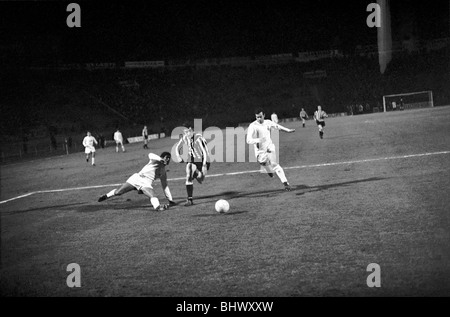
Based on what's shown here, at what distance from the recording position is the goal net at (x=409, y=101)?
2352 inches

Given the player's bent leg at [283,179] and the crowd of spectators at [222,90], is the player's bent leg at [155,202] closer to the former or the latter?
the player's bent leg at [283,179]

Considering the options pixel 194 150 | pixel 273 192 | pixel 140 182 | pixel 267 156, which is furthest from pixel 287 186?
pixel 140 182

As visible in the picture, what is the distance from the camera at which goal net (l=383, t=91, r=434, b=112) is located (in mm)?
59750

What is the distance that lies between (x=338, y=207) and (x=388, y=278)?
4.27 meters

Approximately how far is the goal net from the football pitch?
4856 cm

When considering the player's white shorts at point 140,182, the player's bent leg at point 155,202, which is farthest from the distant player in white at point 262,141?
the player's bent leg at point 155,202

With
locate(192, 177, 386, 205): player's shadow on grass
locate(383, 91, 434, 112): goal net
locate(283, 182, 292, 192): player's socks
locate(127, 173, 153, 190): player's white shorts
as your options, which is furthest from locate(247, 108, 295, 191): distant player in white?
locate(383, 91, 434, 112): goal net

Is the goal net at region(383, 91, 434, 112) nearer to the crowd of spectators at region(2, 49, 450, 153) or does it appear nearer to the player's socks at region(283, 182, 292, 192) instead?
the crowd of spectators at region(2, 49, 450, 153)

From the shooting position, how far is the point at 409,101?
204 feet

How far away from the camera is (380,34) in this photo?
238 feet

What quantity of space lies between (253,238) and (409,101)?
61247 millimetres

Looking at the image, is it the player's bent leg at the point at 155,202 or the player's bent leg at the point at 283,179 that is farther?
the player's bent leg at the point at 283,179

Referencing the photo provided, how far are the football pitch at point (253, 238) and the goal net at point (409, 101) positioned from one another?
1912 inches
